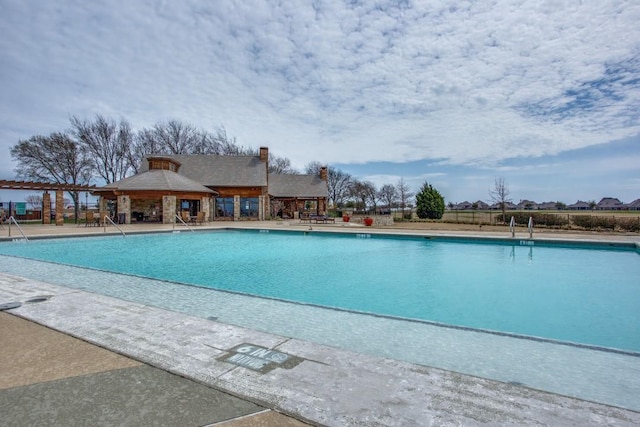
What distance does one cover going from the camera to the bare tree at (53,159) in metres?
26.3

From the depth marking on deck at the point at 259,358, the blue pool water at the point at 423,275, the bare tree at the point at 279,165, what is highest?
the bare tree at the point at 279,165

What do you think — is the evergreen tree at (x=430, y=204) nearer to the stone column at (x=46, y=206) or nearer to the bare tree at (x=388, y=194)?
the bare tree at (x=388, y=194)

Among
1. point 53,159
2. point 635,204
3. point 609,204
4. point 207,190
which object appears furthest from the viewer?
point 609,204

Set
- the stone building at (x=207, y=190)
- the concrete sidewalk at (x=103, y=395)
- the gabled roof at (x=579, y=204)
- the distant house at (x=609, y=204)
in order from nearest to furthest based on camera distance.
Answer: the concrete sidewalk at (x=103, y=395), the stone building at (x=207, y=190), the distant house at (x=609, y=204), the gabled roof at (x=579, y=204)

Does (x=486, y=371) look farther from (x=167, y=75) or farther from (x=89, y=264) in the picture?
(x=167, y=75)

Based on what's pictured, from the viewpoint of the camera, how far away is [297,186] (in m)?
32.8

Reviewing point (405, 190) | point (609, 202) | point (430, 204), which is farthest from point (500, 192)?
point (609, 202)

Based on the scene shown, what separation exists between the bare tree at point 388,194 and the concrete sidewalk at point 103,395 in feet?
153

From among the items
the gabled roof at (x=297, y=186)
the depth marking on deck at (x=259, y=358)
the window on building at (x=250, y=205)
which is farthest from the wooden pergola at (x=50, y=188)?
the depth marking on deck at (x=259, y=358)

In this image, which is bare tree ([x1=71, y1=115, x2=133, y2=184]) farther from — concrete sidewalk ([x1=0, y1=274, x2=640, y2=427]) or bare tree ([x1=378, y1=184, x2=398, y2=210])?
bare tree ([x1=378, y1=184, x2=398, y2=210])

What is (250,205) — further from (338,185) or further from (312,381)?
(312,381)

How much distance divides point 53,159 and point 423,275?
105 feet

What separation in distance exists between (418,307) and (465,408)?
379 centimetres

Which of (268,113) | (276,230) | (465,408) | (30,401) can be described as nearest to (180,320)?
(30,401)
